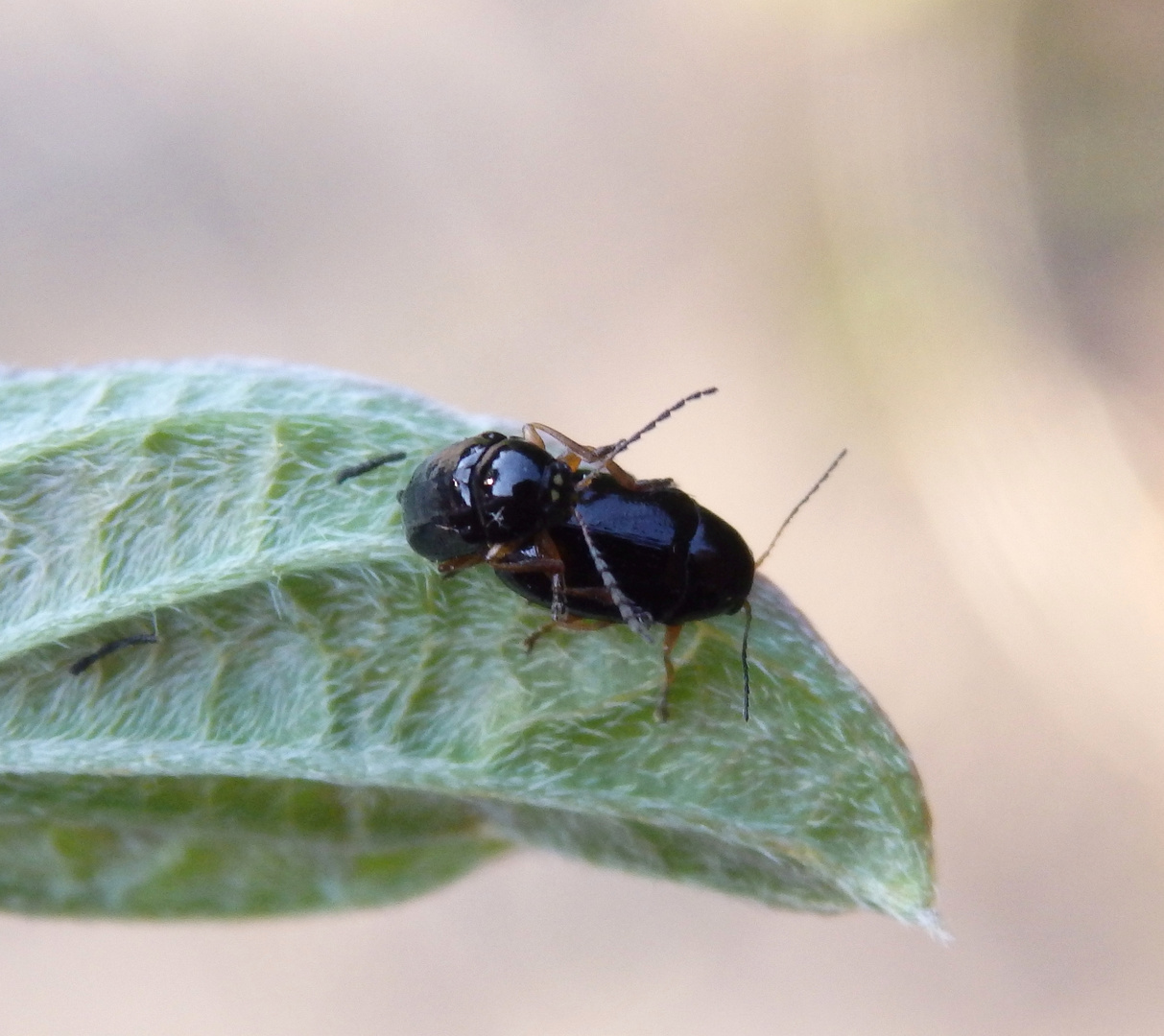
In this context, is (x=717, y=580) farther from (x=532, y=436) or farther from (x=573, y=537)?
(x=532, y=436)

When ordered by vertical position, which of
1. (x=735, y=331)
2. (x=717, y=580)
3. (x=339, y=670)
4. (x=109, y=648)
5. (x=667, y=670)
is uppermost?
(x=735, y=331)

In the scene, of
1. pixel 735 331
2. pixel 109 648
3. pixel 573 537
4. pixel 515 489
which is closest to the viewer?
pixel 109 648

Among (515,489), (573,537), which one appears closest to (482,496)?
(515,489)

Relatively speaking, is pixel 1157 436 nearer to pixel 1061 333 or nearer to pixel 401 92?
pixel 1061 333

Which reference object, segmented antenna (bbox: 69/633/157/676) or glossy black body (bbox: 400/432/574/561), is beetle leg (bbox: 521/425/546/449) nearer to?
glossy black body (bbox: 400/432/574/561)

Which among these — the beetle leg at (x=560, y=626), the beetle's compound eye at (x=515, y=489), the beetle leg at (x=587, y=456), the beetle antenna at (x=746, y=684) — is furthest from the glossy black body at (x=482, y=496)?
the beetle antenna at (x=746, y=684)

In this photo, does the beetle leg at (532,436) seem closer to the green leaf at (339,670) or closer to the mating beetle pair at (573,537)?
the mating beetle pair at (573,537)

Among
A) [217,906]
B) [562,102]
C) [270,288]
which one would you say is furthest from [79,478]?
[562,102]
